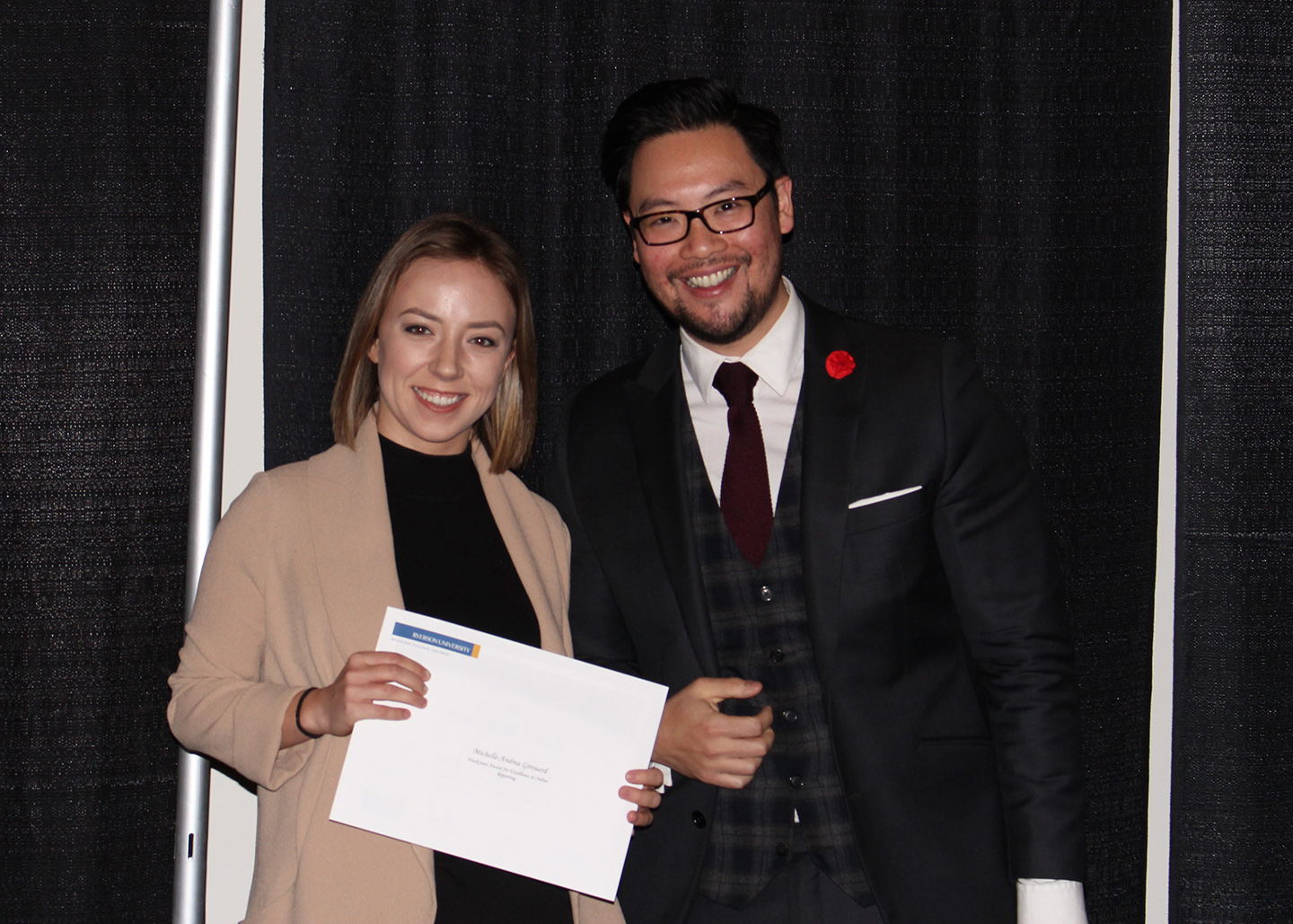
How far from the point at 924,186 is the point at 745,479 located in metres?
0.99

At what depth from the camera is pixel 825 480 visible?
A: 67.6 inches

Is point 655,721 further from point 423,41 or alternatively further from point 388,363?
point 423,41

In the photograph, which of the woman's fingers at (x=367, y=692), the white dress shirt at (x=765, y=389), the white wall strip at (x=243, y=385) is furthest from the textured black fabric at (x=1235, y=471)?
the white wall strip at (x=243, y=385)

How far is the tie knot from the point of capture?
1.86 meters

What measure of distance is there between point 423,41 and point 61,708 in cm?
162

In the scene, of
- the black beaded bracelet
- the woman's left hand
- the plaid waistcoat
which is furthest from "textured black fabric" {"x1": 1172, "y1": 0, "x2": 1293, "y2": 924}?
the black beaded bracelet

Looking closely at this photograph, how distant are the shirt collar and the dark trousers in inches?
31.7

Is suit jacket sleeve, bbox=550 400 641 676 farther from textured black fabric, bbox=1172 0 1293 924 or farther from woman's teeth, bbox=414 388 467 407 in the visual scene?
textured black fabric, bbox=1172 0 1293 924

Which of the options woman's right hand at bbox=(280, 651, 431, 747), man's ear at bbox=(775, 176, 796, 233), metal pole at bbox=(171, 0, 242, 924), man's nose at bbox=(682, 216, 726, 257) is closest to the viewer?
woman's right hand at bbox=(280, 651, 431, 747)

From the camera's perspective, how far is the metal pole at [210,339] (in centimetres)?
224

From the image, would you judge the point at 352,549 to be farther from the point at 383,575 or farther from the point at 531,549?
the point at 531,549

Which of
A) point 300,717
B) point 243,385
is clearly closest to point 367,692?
point 300,717

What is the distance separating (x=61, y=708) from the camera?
2.25m

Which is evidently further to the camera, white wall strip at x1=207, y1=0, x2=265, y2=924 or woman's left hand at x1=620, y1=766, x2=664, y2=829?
white wall strip at x1=207, y1=0, x2=265, y2=924
